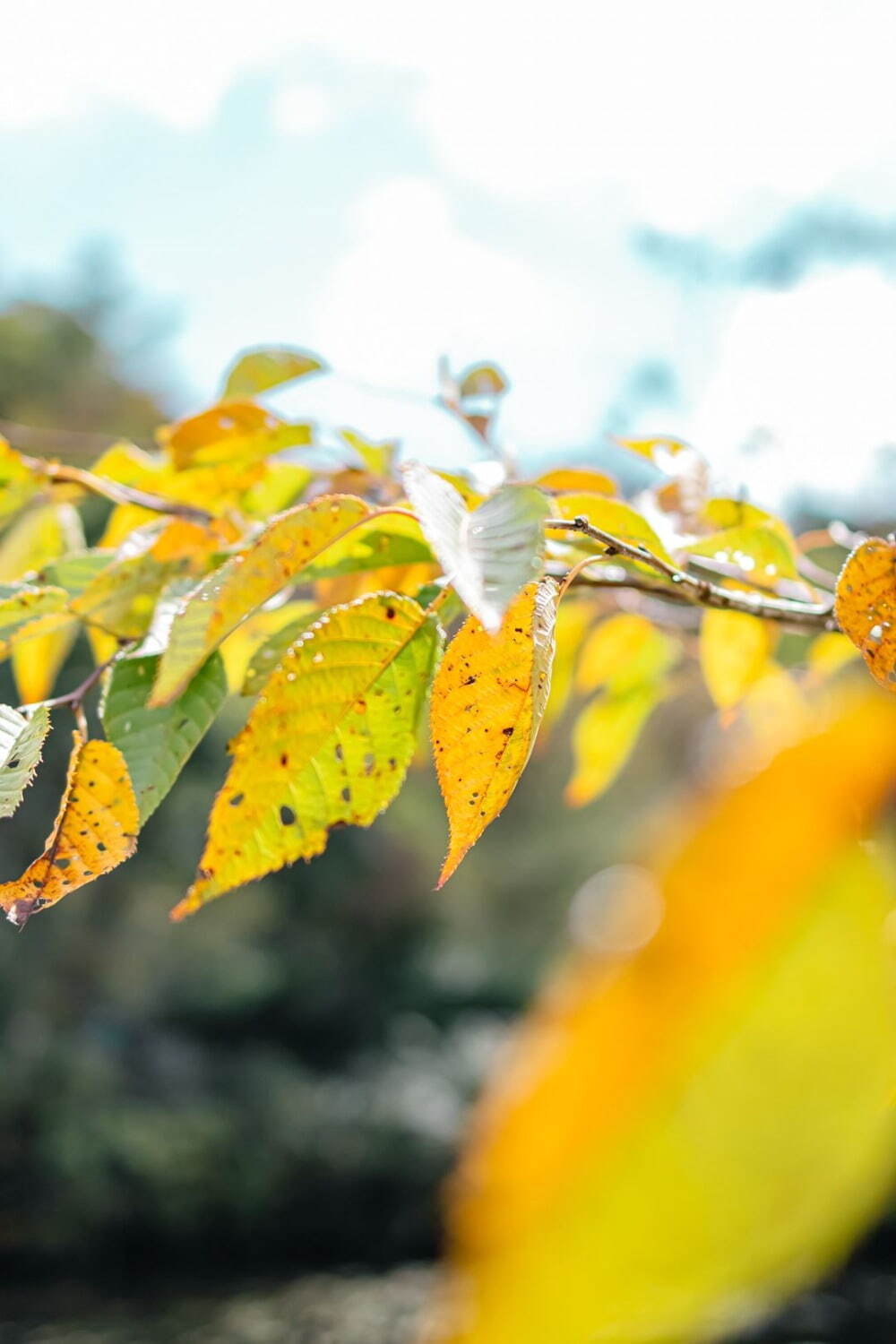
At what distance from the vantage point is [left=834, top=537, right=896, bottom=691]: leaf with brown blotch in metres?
0.30

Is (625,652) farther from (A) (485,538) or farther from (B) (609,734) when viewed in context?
(A) (485,538)

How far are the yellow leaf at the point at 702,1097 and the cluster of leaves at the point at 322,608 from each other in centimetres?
12

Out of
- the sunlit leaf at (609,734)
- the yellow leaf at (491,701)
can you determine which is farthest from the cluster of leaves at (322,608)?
the sunlit leaf at (609,734)

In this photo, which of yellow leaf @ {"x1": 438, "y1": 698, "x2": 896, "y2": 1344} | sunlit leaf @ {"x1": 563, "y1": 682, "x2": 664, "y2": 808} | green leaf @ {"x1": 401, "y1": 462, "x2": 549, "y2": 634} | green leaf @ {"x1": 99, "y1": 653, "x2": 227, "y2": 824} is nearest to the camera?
yellow leaf @ {"x1": 438, "y1": 698, "x2": 896, "y2": 1344}

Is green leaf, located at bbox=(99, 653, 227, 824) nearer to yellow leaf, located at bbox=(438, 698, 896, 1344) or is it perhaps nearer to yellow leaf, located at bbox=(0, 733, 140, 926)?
yellow leaf, located at bbox=(0, 733, 140, 926)

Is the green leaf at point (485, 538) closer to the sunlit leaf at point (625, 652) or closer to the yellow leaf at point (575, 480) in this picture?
the yellow leaf at point (575, 480)

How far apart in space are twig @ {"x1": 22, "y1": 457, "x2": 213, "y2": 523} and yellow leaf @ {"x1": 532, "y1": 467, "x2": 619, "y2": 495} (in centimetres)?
16

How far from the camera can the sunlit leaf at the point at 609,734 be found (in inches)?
27.5

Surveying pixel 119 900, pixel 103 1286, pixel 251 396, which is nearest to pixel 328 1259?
pixel 103 1286

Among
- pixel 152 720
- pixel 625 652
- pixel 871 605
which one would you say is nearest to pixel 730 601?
pixel 871 605

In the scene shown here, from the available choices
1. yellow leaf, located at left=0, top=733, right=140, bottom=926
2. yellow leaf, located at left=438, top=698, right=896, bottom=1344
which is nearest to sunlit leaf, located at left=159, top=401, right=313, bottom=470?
yellow leaf, located at left=0, top=733, right=140, bottom=926

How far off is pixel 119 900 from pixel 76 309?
5062 millimetres

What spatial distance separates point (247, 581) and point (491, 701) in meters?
0.08

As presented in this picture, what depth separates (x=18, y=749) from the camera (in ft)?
1.04
